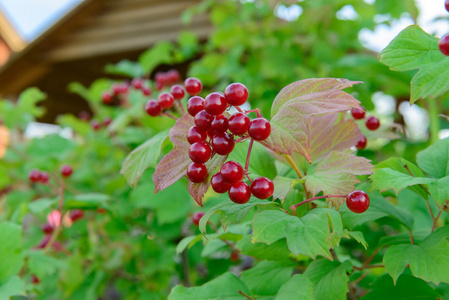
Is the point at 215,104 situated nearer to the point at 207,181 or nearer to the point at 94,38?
the point at 207,181

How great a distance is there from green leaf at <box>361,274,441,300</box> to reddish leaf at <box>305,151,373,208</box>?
23 cm

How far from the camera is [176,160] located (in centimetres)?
68

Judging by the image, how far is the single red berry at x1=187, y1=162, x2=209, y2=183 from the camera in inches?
24.5

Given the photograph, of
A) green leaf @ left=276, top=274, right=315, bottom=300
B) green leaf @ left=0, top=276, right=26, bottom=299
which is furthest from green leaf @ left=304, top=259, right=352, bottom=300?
green leaf @ left=0, top=276, right=26, bottom=299

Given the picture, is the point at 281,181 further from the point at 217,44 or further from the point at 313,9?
the point at 217,44

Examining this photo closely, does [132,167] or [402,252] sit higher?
[132,167]

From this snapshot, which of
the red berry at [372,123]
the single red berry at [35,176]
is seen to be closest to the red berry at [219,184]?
the red berry at [372,123]

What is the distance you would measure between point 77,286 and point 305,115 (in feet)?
4.65

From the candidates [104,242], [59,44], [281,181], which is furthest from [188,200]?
[59,44]

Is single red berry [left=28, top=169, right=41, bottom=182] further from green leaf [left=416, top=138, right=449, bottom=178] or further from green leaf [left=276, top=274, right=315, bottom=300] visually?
green leaf [left=416, top=138, right=449, bottom=178]

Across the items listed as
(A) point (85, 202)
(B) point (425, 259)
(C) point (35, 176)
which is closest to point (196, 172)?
(B) point (425, 259)

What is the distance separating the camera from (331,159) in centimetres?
71

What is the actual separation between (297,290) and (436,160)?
38cm

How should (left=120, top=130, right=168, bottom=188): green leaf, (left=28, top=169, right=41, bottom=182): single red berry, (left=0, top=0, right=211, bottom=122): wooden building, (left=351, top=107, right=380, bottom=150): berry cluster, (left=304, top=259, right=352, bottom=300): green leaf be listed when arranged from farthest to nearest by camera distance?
(left=0, top=0, right=211, bottom=122): wooden building < (left=28, top=169, right=41, bottom=182): single red berry < (left=351, top=107, right=380, bottom=150): berry cluster < (left=120, top=130, right=168, bottom=188): green leaf < (left=304, top=259, right=352, bottom=300): green leaf
